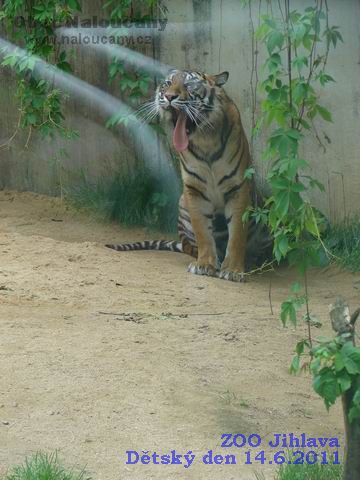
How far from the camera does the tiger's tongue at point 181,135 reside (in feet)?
24.3

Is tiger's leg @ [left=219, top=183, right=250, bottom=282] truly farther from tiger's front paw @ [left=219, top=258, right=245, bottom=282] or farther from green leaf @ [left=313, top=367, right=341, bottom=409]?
green leaf @ [left=313, top=367, right=341, bottom=409]

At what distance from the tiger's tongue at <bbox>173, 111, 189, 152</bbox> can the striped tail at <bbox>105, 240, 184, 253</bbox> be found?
873 mm

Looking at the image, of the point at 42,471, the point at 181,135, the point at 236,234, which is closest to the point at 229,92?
the point at 181,135

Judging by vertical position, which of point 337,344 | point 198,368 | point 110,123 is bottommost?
point 198,368

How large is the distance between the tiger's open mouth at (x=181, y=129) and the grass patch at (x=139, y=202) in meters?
1.03

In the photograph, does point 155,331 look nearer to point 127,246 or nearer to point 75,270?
point 75,270

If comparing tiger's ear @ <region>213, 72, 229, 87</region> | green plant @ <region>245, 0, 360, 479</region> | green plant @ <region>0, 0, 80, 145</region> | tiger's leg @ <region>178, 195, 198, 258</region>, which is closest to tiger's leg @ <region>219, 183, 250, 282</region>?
tiger's leg @ <region>178, 195, 198, 258</region>

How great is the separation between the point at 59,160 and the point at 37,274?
112 inches

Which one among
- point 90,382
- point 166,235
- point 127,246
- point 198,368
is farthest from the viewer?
point 166,235

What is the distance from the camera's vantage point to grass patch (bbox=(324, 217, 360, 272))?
23.6ft

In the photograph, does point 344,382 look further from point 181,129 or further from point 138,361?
point 181,129

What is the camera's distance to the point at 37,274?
6258 mm

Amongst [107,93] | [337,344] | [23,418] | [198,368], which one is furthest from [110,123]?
[337,344]

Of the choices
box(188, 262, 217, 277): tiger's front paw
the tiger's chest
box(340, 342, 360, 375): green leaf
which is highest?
the tiger's chest
